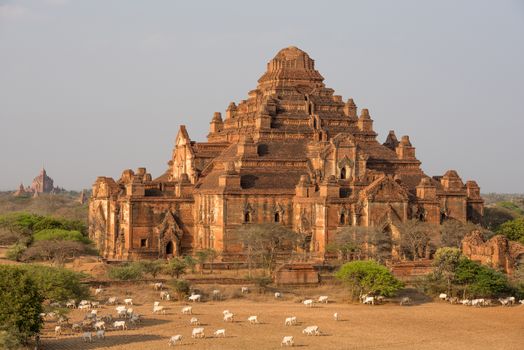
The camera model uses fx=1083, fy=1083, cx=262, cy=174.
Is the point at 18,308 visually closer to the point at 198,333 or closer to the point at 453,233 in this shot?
the point at 198,333

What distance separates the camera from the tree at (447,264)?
67.3m

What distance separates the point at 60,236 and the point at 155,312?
106 feet

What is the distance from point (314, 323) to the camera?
190 ft

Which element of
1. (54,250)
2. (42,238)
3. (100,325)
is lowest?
(100,325)

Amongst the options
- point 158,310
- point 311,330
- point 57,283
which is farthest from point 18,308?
point 311,330

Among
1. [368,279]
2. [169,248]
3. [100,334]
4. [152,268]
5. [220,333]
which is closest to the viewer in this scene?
[100,334]

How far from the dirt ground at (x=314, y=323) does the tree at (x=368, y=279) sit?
107 cm

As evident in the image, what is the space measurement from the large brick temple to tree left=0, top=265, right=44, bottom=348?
29280mm

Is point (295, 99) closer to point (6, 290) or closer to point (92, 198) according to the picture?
point (92, 198)

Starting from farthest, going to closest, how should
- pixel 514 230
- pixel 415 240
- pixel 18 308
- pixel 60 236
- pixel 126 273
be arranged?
pixel 60 236 < pixel 514 230 < pixel 415 240 < pixel 126 273 < pixel 18 308

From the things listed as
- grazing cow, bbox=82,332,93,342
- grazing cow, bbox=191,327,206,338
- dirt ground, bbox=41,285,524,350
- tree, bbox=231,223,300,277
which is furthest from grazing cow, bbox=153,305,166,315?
tree, bbox=231,223,300,277

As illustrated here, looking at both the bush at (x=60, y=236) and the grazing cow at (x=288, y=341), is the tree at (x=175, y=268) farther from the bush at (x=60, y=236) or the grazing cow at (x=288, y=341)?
the grazing cow at (x=288, y=341)

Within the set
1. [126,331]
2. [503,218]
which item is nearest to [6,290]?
[126,331]

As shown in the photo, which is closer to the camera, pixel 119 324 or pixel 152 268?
pixel 119 324
